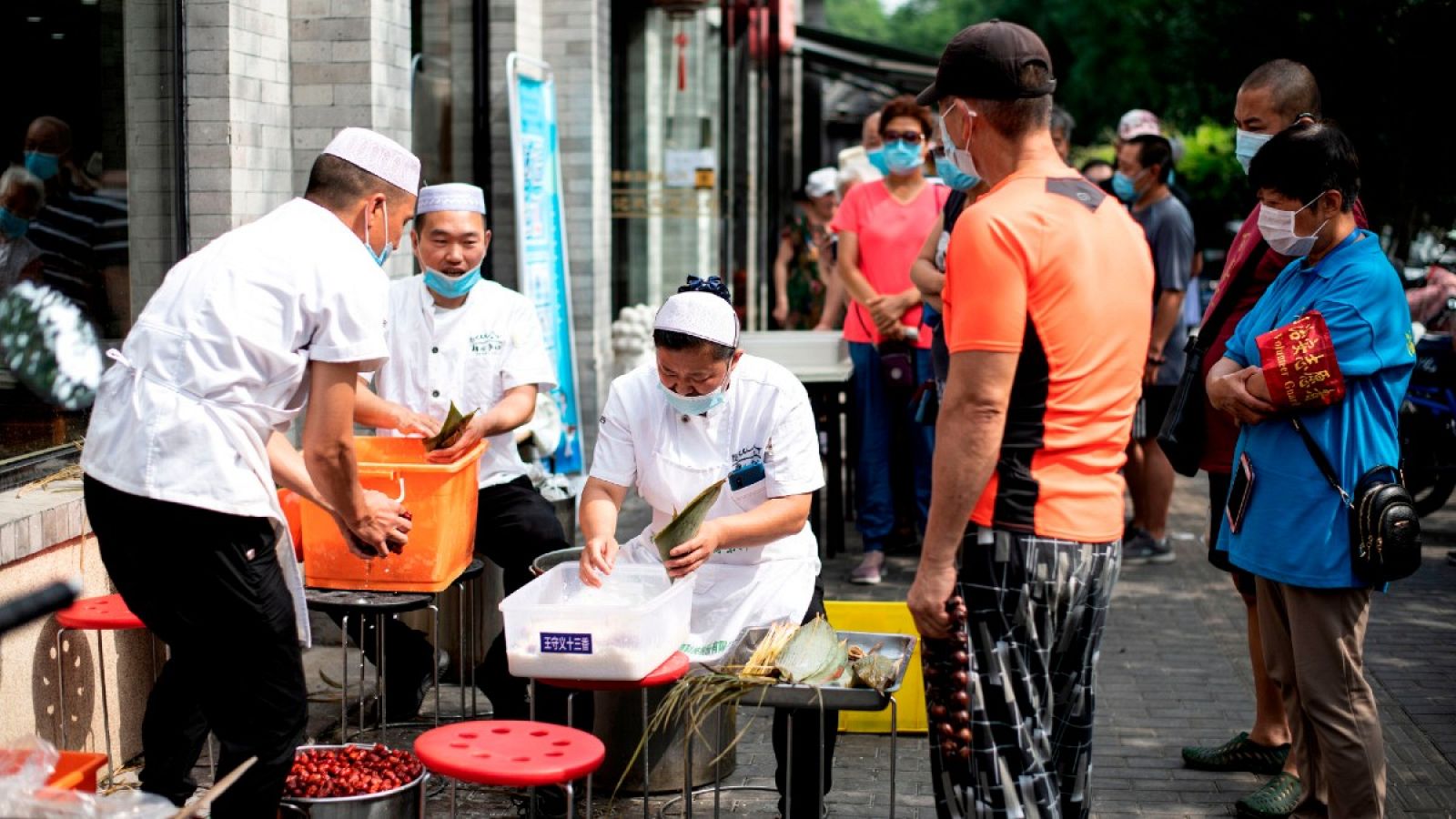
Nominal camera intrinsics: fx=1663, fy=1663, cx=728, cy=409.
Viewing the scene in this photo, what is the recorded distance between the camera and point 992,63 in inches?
141

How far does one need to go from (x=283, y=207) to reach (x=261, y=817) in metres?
1.53

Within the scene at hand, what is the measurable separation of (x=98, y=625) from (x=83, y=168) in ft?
6.77

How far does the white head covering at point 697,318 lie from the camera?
4.91 m

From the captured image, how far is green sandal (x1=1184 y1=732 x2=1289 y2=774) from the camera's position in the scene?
578 centimetres

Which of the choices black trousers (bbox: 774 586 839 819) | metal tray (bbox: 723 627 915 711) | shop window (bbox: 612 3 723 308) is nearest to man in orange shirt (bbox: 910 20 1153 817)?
metal tray (bbox: 723 627 915 711)

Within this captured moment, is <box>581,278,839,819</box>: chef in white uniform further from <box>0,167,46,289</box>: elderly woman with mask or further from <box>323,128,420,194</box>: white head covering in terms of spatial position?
<box>0,167,46,289</box>: elderly woman with mask

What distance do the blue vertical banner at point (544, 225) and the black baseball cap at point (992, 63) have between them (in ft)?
17.8

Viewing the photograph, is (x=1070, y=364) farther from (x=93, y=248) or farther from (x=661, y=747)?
(x=93, y=248)

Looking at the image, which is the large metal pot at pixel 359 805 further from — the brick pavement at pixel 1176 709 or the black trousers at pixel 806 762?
the black trousers at pixel 806 762

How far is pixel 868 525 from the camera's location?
347 inches

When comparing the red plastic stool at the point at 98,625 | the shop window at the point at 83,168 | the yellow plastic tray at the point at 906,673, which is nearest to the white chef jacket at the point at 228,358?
the red plastic stool at the point at 98,625

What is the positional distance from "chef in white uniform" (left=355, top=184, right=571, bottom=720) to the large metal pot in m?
1.32

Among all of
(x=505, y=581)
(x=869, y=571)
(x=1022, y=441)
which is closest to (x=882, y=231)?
(x=869, y=571)

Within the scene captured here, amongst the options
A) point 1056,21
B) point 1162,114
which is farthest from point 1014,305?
point 1056,21
